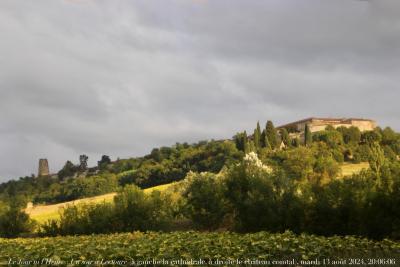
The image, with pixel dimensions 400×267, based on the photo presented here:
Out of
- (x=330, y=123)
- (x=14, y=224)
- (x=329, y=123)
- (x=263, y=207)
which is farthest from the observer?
(x=329, y=123)

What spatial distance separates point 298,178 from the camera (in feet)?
236

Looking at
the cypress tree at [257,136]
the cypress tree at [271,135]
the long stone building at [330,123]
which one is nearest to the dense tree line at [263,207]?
the cypress tree at [257,136]

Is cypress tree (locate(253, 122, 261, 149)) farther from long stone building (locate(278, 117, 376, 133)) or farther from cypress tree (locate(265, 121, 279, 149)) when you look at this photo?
long stone building (locate(278, 117, 376, 133))

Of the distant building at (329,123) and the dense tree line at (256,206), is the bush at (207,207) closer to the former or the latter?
the dense tree line at (256,206)

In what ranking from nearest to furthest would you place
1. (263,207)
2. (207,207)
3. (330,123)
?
(263,207), (207,207), (330,123)

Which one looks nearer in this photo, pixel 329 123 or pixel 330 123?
pixel 330 123

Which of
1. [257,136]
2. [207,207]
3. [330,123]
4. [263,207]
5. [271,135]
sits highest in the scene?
[330,123]

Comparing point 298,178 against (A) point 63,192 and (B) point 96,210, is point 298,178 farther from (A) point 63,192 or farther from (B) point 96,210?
(A) point 63,192

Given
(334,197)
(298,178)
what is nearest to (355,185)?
(334,197)

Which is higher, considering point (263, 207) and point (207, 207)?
point (263, 207)

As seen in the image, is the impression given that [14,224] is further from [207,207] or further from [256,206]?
[256,206]

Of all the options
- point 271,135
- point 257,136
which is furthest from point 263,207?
point 271,135

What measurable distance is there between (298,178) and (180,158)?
67.1 m

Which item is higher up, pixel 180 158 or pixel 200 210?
Result: pixel 180 158
